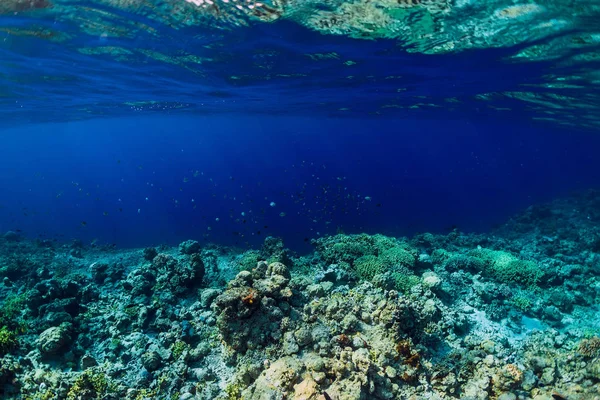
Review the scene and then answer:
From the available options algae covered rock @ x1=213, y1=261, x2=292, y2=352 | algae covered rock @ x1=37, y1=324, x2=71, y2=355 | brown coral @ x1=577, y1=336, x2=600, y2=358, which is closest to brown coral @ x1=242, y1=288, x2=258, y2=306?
algae covered rock @ x1=213, y1=261, x2=292, y2=352

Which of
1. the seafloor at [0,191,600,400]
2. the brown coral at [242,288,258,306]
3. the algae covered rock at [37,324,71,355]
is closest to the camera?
the seafloor at [0,191,600,400]

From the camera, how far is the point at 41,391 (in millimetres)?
6863

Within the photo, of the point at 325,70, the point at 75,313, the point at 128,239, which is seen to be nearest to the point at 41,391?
the point at 75,313

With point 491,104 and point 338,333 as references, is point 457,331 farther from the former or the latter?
point 491,104

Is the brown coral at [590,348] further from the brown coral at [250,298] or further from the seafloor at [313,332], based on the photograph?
the brown coral at [250,298]

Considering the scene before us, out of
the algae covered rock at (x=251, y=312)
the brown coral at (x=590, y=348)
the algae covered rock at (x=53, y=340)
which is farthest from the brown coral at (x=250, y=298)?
the brown coral at (x=590, y=348)

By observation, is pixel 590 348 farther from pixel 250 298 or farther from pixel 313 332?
pixel 250 298

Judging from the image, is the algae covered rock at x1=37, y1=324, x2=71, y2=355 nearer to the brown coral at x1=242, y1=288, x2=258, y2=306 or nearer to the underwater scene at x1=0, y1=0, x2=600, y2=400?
the underwater scene at x1=0, y1=0, x2=600, y2=400

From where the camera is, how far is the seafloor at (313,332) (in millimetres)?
6688

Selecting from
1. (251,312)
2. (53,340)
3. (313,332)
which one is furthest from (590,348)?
(53,340)

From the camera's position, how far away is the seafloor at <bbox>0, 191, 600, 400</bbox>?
21.9 feet

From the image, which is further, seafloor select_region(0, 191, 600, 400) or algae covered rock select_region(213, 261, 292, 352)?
algae covered rock select_region(213, 261, 292, 352)

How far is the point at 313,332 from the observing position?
6941mm

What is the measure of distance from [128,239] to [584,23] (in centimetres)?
4738
